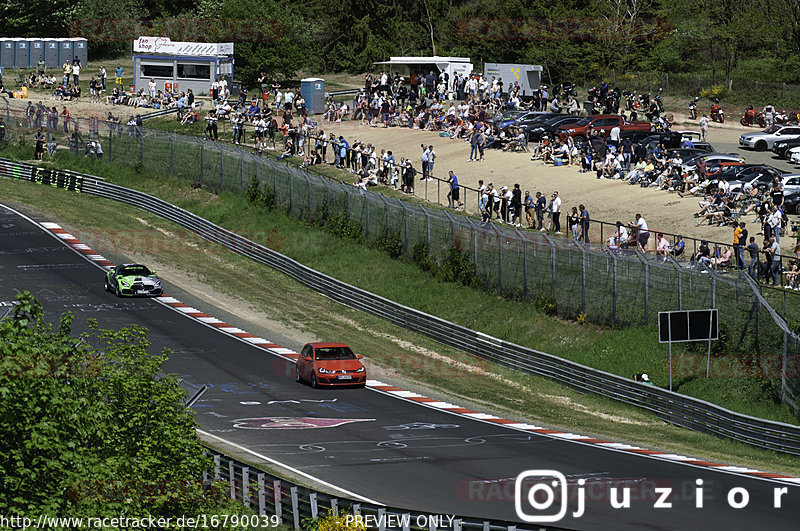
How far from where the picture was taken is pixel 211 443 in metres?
24.8

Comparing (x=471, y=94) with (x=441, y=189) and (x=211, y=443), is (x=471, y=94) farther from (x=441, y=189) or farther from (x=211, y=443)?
(x=211, y=443)

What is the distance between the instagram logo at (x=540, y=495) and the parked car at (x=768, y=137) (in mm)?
38925

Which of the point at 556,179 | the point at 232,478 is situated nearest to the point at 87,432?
the point at 232,478

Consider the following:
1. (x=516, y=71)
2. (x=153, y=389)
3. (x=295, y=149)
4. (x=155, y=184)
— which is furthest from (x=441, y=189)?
(x=153, y=389)

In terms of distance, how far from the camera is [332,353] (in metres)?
32.2

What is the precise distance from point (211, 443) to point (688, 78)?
57338 millimetres

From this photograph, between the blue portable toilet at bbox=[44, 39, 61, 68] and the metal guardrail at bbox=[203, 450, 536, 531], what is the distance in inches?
2639

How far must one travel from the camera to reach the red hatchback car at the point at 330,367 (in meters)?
31.4

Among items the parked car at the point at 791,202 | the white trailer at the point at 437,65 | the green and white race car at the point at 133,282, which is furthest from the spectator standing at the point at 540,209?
the white trailer at the point at 437,65

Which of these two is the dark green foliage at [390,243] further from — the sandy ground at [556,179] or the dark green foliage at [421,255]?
the sandy ground at [556,179]

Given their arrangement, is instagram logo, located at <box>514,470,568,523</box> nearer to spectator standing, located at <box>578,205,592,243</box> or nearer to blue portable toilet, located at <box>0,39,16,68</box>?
spectator standing, located at <box>578,205,592,243</box>

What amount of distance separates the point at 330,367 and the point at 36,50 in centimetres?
5756

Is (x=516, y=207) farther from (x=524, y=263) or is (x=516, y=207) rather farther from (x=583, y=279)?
(x=583, y=279)

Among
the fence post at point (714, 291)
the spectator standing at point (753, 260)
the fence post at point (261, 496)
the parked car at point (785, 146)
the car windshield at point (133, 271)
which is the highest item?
the parked car at point (785, 146)
